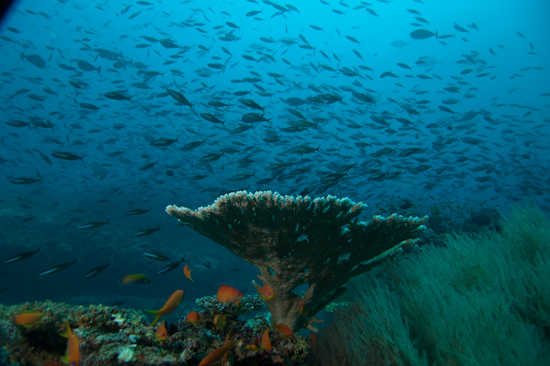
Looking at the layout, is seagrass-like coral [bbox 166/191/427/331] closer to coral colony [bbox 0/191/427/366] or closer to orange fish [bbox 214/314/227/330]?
coral colony [bbox 0/191/427/366]

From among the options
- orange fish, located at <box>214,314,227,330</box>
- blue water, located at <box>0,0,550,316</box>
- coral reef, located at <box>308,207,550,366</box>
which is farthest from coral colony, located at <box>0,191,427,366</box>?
blue water, located at <box>0,0,550,316</box>

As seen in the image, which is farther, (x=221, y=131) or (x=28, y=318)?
(x=221, y=131)

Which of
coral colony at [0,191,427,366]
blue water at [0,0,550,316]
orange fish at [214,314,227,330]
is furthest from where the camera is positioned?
blue water at [0,0,550,316]

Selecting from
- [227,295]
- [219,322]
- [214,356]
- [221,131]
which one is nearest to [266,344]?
[214,356]

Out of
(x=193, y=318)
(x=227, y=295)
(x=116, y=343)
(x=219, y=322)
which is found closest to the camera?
(x=116, y=343)

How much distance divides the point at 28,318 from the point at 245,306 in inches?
101

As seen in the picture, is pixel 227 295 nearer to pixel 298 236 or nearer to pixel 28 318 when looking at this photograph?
pixel 298 236

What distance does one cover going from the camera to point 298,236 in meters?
3.11

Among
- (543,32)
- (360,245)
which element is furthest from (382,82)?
(360,245)

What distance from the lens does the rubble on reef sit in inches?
78.2

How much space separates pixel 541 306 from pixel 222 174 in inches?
1780

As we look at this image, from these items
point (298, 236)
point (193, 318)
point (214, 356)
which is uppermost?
point (298, 236)

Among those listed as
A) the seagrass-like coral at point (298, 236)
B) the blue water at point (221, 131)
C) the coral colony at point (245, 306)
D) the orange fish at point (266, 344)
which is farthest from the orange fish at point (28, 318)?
the blue water at point (221, 131)

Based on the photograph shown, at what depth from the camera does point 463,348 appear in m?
1.82
